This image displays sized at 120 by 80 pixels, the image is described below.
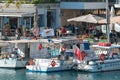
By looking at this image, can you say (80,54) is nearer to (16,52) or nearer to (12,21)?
(16,52)

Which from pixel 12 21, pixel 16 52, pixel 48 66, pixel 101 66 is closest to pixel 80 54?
pixel 101 66

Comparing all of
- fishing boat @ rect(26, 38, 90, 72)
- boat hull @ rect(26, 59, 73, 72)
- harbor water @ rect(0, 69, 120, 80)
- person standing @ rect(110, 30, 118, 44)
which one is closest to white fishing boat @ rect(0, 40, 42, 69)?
harbor water @ rect(0, 69, 120, 80)

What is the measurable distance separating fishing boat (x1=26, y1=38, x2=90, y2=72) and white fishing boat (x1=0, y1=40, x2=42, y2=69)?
43.7 inches

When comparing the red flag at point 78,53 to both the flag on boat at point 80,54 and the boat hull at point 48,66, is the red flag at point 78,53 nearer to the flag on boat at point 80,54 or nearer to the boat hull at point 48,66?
the flag on boat at point 80,54

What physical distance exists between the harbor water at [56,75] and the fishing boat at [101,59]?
565 millimetres

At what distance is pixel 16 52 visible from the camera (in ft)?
190

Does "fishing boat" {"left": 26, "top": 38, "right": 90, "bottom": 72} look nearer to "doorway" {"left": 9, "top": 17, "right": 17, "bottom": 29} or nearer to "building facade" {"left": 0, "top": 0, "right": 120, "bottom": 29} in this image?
"building facade" {"left": 0, "top": 0, "right": 120, "bottom": 29}

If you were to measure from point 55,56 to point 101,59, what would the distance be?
467 centimetres

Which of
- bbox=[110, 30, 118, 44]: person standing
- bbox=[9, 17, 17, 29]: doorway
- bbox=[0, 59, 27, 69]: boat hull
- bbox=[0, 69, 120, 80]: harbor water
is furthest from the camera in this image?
bbox=[9, 17, 17, 29]: doorway

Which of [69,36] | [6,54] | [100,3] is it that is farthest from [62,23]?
[6,54]

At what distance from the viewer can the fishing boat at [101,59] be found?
5559 centimetres

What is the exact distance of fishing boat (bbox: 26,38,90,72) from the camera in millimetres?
55656

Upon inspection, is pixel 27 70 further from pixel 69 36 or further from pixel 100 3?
pixel 100 3

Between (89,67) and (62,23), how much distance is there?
21.0 m
